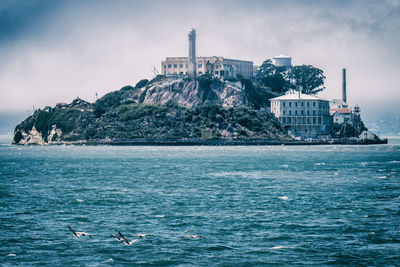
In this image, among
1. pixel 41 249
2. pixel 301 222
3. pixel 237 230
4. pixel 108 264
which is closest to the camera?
pixel 108 264

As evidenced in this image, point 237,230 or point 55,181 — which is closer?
point 237,230

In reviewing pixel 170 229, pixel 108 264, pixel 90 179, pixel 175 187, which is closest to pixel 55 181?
pixel 90 179

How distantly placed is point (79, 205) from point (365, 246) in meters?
23.8

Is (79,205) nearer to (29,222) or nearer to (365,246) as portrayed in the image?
(29,222)

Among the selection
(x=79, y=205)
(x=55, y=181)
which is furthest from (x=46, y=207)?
(x=55, y=181)

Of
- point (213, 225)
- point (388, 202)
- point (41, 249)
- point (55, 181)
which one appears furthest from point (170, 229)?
point (55, 181)

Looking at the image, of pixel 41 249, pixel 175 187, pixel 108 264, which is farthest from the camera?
pixel 175 187

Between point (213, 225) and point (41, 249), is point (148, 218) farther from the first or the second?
point (41, 249)

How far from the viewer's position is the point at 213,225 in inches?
1502

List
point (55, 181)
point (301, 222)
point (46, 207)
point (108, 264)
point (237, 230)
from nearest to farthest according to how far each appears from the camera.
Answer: point (108, 264) < point (237, 230) < point (301, 222) < point (46, 207) < point (55, 181)

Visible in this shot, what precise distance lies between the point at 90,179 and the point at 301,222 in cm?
3966

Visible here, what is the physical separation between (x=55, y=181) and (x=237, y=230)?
1545 inches

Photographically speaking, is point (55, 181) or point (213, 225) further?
point (55, 181)

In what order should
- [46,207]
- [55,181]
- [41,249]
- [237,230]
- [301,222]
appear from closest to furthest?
[41,249] < [237,230] < [301,222] < [46,207] < [55,181]
